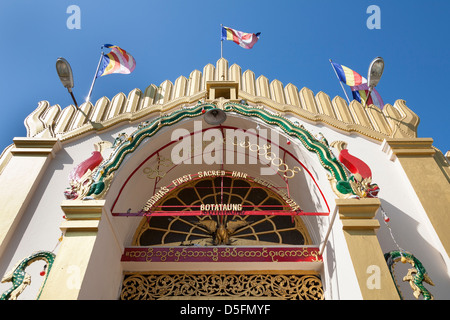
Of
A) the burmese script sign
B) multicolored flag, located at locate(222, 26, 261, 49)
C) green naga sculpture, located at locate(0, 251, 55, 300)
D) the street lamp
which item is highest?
multicolored flag, located at locate(222, 26, 261, 49)

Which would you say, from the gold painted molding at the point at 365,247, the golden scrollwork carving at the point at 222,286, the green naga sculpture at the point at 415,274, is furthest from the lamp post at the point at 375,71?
the golden scrollwork carving at the point at 222,286

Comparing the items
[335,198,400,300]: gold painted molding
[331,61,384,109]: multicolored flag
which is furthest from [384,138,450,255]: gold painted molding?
[331,61,384,109]: multicolored flag

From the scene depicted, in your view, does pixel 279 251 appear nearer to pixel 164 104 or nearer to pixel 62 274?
pixel 62 274

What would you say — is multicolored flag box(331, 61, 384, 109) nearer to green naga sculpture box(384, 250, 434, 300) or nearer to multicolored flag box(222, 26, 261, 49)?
multicolored flag box(222, 26, 261, 49)

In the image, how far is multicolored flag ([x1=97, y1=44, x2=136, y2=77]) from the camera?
829cm

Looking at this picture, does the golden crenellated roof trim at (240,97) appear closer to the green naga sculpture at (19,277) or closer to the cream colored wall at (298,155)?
the cream colored wall at (298,155)

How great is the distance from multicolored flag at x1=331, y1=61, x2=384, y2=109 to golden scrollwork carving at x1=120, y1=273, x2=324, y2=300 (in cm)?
444

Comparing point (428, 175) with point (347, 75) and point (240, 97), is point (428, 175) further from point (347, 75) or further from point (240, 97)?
point (240, 97)

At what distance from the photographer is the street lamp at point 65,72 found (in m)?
6.74

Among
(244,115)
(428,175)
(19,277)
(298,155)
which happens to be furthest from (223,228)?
(428,175)

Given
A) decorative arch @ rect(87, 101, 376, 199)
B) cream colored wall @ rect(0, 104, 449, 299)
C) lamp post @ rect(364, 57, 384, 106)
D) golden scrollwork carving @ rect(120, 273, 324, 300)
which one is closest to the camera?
cream colored wall @ rect(0, 104, 449, 299)

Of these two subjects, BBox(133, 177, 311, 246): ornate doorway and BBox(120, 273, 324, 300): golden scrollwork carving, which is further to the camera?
BBox(133, 177, 311, 246): ornate doorway

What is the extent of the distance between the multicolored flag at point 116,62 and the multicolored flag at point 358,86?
517cm
